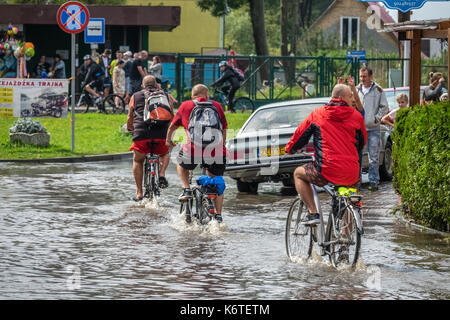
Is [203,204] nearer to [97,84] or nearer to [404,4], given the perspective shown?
[404,4]

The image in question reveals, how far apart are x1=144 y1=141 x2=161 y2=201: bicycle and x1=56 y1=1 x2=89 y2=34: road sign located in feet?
26.6

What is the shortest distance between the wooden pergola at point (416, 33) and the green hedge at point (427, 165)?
3.64 feet

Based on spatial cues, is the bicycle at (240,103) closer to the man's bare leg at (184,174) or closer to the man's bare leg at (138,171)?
the man's bare leg at (138,171)

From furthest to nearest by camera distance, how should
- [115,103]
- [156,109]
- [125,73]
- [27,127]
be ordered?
[125,73], [115,103], [27,127], [156,109]

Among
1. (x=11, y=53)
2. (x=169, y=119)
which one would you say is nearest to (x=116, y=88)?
(x=11, y=53)

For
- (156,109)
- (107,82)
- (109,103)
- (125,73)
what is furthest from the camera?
(107,82)

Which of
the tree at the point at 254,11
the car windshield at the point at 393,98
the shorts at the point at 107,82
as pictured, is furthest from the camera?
the tree at the point at 254,11

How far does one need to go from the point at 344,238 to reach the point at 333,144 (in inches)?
34.2

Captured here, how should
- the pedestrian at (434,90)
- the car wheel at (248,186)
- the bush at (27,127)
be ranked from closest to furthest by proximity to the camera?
the car wheel at (248,186) → the pedestrian at (434,90) → the bush at (27,127)

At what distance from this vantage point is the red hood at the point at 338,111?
374 inches

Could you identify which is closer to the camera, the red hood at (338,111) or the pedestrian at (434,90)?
the red hood at (338,111)

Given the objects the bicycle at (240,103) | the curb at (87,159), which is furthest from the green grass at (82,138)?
the bicycle at (240,103)

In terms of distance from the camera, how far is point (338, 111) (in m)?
9.50

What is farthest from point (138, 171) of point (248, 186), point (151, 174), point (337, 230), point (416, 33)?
point (337, 230)
